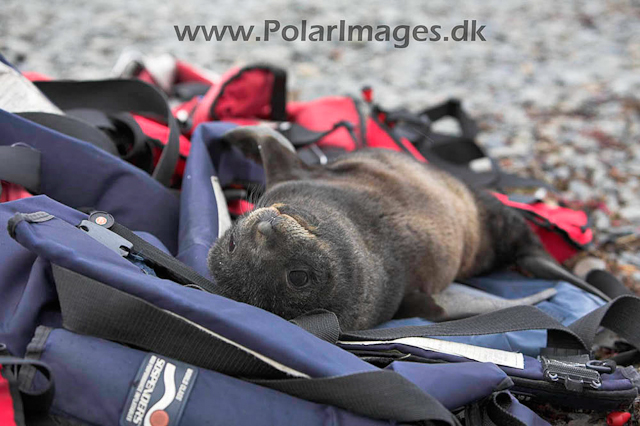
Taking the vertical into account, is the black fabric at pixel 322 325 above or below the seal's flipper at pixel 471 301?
above

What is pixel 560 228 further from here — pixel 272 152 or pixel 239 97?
pixel 239 97

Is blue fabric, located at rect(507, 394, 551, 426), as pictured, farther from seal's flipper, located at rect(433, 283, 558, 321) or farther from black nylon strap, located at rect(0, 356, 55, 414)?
black nylon strap, located at rect(0, 356, 55, 414)

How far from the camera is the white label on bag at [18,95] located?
3.89 meters

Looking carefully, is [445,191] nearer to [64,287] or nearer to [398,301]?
[398,301]

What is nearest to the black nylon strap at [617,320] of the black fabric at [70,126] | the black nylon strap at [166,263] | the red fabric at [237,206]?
the black nylon strap at [166,263]

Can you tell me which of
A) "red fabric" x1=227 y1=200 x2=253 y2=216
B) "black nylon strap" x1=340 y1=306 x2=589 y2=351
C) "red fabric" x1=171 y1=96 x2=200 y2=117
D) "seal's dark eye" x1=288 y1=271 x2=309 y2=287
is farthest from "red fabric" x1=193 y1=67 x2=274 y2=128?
"black nylon strap" x1=340 y1=306 x2=589 y2=351

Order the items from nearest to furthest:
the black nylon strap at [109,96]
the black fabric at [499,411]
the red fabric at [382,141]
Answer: the black fabric at [499,411]
the black nylon strap at [109,96]
the red fabric at [382,141]

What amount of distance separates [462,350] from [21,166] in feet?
8.12

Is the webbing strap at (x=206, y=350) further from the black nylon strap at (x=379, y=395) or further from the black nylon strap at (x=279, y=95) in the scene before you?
the black nylon strap at (x=279, y=95)

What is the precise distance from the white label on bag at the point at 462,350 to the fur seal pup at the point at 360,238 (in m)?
0.37

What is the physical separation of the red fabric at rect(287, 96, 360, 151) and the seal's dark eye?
232 cm

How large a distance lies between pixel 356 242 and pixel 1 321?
1.73 meters

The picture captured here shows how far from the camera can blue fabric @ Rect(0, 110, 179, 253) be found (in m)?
3.46

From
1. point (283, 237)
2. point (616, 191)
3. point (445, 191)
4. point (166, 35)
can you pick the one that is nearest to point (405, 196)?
point (445, 191)
